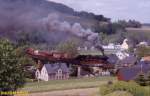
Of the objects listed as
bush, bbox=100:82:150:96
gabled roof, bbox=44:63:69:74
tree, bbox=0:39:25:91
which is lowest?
gabled roof, bbox=44:63:69:74

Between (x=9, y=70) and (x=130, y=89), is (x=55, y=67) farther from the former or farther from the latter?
(x=130, y=89)

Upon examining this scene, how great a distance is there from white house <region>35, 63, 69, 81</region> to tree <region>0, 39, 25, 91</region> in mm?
31097

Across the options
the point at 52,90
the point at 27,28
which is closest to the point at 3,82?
the point at 52,90

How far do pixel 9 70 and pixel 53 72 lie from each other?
32.9m

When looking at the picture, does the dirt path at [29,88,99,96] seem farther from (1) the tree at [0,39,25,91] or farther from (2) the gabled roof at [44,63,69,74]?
(2) the gabled roof at [44,63,69,74]

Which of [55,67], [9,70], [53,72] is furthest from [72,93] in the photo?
[53,72]

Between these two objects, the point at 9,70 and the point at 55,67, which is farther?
the point at 55,67

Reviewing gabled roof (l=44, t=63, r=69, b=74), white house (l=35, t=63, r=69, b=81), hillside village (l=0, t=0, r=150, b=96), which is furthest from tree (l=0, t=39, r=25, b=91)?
white house (l=35, t=63, r=69, b=81)

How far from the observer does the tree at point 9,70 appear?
26984 mm

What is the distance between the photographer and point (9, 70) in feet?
89.4

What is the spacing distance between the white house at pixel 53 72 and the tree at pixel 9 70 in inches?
1224

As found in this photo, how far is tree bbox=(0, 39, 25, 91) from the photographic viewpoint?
26984 mm

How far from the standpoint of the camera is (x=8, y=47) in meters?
28.1

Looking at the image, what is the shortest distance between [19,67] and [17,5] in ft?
140
